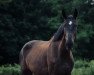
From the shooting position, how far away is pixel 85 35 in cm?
4878

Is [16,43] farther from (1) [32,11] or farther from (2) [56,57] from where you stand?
(2) [56,57]

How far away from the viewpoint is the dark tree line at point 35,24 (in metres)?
43.8

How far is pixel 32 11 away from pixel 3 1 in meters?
8.42

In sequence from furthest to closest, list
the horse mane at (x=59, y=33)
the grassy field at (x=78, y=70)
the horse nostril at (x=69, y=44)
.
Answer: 1. the grassy field at (x=78, y=70)
2. the horse mane at (x=59, y=33)
3. the horse nostril at (x=69, y=44)

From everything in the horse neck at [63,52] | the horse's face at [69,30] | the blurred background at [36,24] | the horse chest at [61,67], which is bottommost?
the blurred background at [36,24]

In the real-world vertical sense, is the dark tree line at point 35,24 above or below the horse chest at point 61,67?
below

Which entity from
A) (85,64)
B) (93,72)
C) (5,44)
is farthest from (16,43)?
(93,72)

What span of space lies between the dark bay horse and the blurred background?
29619 millimetres

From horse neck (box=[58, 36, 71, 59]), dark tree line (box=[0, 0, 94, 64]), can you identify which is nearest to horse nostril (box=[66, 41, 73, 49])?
horse neck (box=[58, 36, 71, 59])

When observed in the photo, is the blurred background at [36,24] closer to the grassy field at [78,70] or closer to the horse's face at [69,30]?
the grassy field at [78,70]

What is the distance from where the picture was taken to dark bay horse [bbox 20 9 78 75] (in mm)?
9897

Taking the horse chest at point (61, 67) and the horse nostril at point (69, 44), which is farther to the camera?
the horse chest at point (61, 67)

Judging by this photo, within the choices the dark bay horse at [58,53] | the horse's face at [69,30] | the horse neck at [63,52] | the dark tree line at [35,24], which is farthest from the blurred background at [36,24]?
the horse's face at [69,30]

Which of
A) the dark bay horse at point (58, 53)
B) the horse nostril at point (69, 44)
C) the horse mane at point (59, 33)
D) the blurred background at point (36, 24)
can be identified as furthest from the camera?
the blurred background at point (36, 24)
